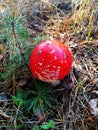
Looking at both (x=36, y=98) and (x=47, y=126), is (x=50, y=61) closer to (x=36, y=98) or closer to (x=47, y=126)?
(x=36, y=98)

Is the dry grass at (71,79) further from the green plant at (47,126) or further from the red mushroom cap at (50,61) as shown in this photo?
the red mushroom cap at (50,61)

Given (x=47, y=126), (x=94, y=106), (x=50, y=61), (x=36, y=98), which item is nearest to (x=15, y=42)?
(x=50, y=61)

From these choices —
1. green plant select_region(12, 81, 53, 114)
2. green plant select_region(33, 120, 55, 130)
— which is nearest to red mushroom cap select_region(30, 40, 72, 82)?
green plant select_region(12, 81, 53, 114)

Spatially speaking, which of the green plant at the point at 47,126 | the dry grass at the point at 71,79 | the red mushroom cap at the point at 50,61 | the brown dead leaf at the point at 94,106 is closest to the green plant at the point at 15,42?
the dry grass at the point at 71,79

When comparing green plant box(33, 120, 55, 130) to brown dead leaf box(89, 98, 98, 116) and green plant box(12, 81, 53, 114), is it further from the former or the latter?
brown dead leaf box(89, 98, 98, 116)

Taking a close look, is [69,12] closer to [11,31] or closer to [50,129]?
[11,31]

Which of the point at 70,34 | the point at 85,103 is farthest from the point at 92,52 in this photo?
the point at 85,103
